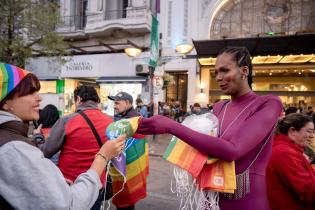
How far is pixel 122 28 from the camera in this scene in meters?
20.2

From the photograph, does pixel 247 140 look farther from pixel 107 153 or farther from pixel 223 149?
pixel 107 153

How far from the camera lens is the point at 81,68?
2189 cm

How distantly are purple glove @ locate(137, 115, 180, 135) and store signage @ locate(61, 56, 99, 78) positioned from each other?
2045 centimetres

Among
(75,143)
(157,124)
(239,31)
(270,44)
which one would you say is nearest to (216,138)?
(157,124)

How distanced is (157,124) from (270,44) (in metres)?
15.7

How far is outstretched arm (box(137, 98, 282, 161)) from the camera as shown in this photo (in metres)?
1.58

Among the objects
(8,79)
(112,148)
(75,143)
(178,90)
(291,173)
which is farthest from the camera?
(178,90)

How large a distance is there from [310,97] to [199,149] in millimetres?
20446

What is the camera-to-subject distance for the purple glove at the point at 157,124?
5.21 ft

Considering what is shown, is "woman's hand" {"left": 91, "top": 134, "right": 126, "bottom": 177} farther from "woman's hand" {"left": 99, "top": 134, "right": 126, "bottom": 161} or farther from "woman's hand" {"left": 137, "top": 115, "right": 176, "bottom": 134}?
"woman's hand" {"left": 137, "top": 115, "right": 176, "bottom": 134}

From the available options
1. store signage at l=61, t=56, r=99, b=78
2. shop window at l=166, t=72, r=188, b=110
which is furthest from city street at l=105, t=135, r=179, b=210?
store signage at l=61, t=56, r=99, b=78

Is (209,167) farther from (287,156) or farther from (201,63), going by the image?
(201,63)

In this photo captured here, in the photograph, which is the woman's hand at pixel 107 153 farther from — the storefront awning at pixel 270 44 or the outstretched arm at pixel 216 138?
the storefront awning at pixel 270 44

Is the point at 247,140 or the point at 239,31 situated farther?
the point at 239,31
